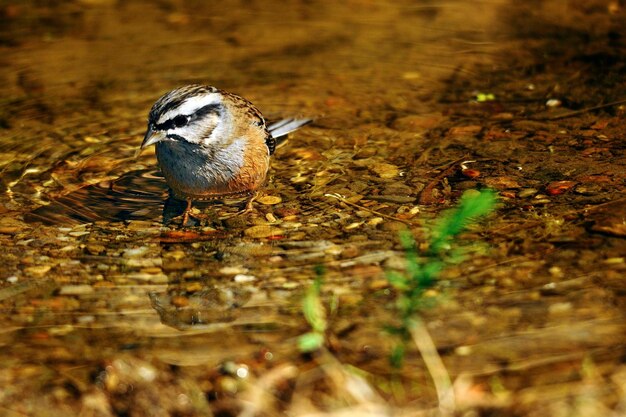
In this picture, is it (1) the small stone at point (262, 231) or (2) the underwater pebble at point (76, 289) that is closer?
(2) the underwater pebble at point (76, 289)

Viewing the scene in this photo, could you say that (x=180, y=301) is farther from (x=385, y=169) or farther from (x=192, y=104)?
(x=385, y=169)

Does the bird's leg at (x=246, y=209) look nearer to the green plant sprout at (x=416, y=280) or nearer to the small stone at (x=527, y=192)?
the green plant sprout at (x=416, y=280)

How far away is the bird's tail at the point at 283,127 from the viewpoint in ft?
26.5

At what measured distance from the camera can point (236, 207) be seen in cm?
693

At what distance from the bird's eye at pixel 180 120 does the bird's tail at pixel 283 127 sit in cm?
135

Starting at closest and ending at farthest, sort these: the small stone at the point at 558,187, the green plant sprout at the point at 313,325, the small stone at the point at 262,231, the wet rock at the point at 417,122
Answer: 1. the green plant sprout at the point at 313,325
2. the small stone at the point at 262,231
3. the small stone at the point at 558,187
4. the wet rock at the point at 417,122

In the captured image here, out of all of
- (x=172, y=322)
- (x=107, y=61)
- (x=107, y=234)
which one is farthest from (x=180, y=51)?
(x=172, y=322)

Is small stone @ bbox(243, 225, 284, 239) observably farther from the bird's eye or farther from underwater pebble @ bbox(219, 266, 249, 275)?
the bird's eye

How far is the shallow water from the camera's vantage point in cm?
484

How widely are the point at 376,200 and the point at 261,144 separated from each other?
4.15 ft

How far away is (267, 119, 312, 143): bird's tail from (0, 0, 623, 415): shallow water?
10 centimetres

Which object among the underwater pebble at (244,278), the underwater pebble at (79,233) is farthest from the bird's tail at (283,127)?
the underwater pebble at (244,278)

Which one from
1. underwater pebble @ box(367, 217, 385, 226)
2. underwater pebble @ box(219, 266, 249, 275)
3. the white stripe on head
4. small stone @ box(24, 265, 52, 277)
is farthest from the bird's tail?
small stone @ box(24, 265, 52, 277)

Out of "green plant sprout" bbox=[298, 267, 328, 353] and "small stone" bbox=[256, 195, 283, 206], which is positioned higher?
"green plant sprout" bbox=[298, 267, 328, 353]
